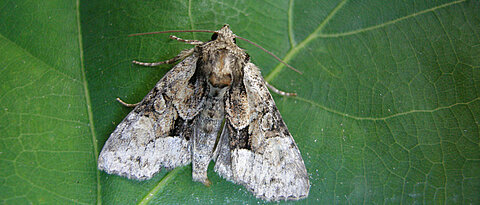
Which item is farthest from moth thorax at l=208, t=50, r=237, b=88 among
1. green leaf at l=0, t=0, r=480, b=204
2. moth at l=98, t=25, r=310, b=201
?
green leaf at l=0, t=0, r=480, b=204

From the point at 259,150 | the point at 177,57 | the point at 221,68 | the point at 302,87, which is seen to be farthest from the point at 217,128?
the point at 302,87

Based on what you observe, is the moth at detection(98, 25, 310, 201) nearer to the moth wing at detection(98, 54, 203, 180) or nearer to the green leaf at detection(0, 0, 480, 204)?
the moth wing at detection(98, 54, 203, 180)

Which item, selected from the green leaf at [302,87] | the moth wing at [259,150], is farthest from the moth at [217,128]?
the green leaf at [302,87]

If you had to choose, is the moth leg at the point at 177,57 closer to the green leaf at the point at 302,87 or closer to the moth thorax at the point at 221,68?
the green leaf at the point at 302,87

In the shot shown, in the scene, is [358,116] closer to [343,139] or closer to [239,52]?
[343,139]

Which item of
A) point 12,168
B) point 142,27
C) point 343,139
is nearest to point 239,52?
point 142,27
